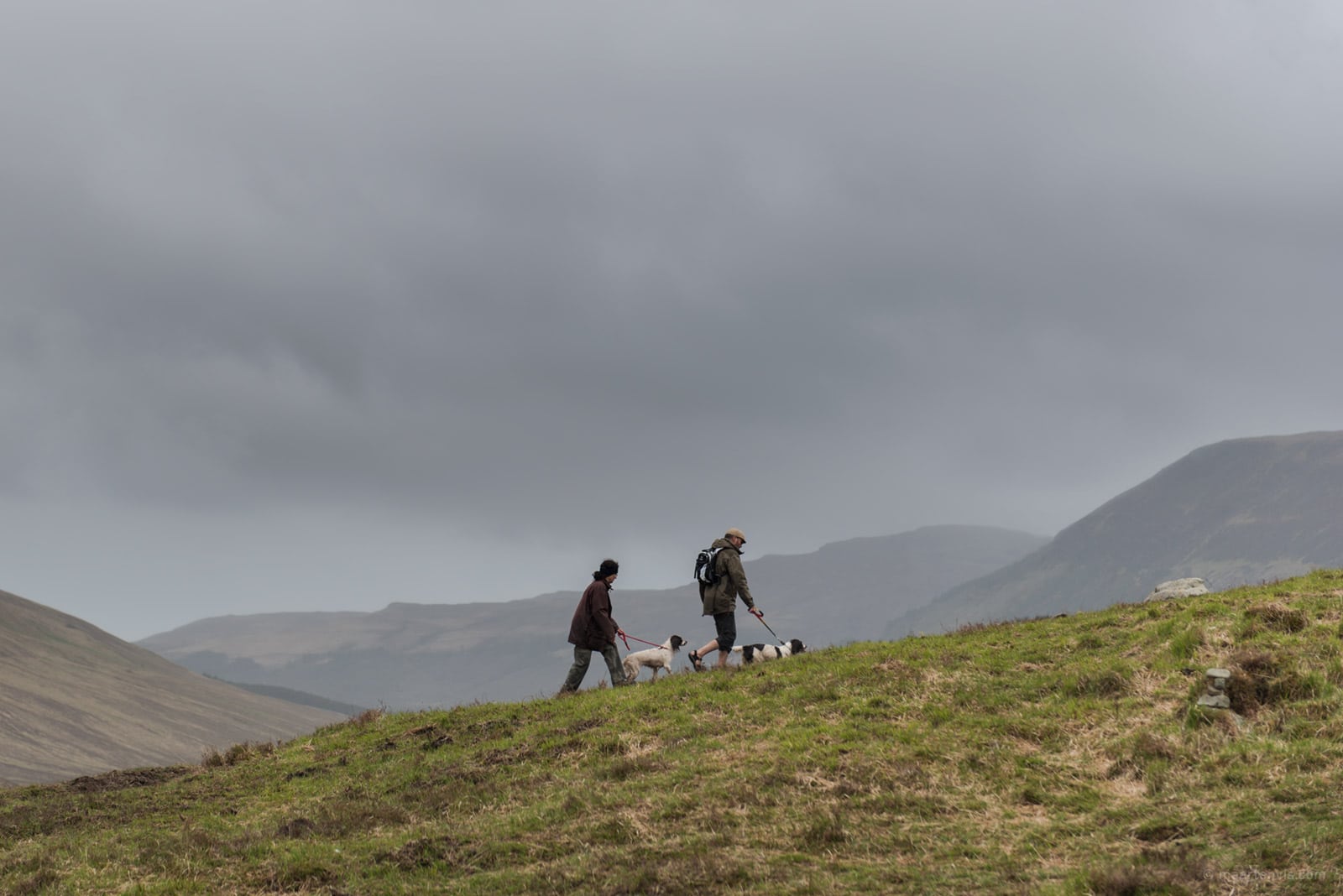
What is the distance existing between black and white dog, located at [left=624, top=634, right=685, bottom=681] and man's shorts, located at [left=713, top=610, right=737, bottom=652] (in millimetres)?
1863

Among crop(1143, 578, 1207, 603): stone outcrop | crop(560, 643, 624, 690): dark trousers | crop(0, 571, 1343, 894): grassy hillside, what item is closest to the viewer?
crop(0, 571, 1343, 894): grassy hillside

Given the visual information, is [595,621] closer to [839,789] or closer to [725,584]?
[725,584]

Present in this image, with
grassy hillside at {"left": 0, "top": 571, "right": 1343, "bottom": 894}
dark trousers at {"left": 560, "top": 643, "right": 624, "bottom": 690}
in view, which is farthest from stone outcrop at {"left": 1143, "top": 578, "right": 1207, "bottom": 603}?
dark trousers at {"left": 560, "top": 643, "right": 624, "bottom": 690}

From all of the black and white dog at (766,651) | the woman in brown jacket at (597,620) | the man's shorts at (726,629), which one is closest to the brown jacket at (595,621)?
the woman in brown jacket at (597,620)

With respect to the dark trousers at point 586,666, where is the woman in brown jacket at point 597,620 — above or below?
above

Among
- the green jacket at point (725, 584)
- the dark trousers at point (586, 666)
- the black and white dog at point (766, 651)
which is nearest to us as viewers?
the green jacket at point (725, 584)

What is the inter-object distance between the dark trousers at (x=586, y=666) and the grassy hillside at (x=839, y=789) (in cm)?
232

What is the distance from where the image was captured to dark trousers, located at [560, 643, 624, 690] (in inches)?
1060

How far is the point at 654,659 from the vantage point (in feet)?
96.1

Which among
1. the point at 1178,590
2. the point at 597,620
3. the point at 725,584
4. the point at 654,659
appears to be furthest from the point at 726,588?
the point at 1178,590

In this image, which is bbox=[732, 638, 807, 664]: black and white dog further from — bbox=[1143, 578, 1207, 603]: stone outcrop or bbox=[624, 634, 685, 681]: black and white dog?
bbox=[1143, 578, 1207, 603]: stone outcrop

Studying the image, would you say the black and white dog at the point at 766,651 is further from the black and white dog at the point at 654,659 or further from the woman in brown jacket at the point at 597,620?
the woman in brown jacket at the point at 597,620

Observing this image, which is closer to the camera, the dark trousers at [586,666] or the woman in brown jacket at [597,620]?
the woman in brown jacket at [597,620]

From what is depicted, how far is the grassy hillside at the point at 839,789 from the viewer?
13375 millimetres
